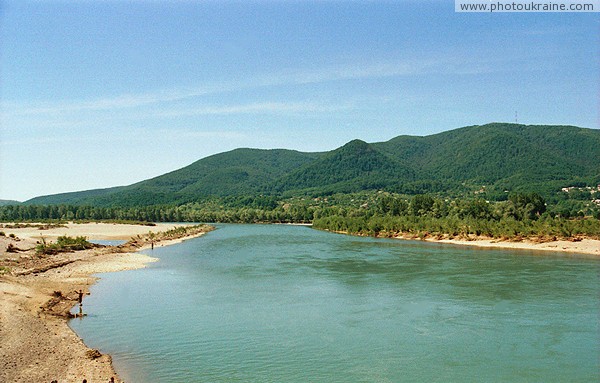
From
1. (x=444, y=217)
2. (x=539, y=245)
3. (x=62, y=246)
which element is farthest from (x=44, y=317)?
(x=444, y=217)

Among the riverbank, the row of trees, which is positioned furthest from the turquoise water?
the row of trees

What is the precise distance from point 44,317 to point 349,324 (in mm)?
15782

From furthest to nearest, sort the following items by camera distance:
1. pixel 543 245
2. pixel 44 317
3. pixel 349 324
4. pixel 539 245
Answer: pixel 539 245 < pixel 543 245 < pixel 349 324 < pixel 44 317

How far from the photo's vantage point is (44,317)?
24984 mm

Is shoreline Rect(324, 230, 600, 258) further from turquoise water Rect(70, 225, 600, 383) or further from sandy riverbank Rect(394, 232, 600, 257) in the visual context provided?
turquoise water Rect(70, 225, 600, 383)

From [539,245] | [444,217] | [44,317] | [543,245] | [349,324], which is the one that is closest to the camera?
[44,317]

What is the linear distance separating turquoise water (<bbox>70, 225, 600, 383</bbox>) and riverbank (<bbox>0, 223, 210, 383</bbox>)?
1170 millimetres

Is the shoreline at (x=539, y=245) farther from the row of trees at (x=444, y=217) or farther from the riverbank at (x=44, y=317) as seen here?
the riverbank at (x=44, y=317)

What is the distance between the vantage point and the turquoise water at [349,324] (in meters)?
19.2

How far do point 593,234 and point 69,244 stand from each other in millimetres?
70724

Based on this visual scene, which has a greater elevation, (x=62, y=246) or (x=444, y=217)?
(x=444, y=217)

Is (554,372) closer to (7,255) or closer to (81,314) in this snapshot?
(81,314)

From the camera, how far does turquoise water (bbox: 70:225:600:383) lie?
19156 millimetres

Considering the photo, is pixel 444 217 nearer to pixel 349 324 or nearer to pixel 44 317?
pixel 349 324
